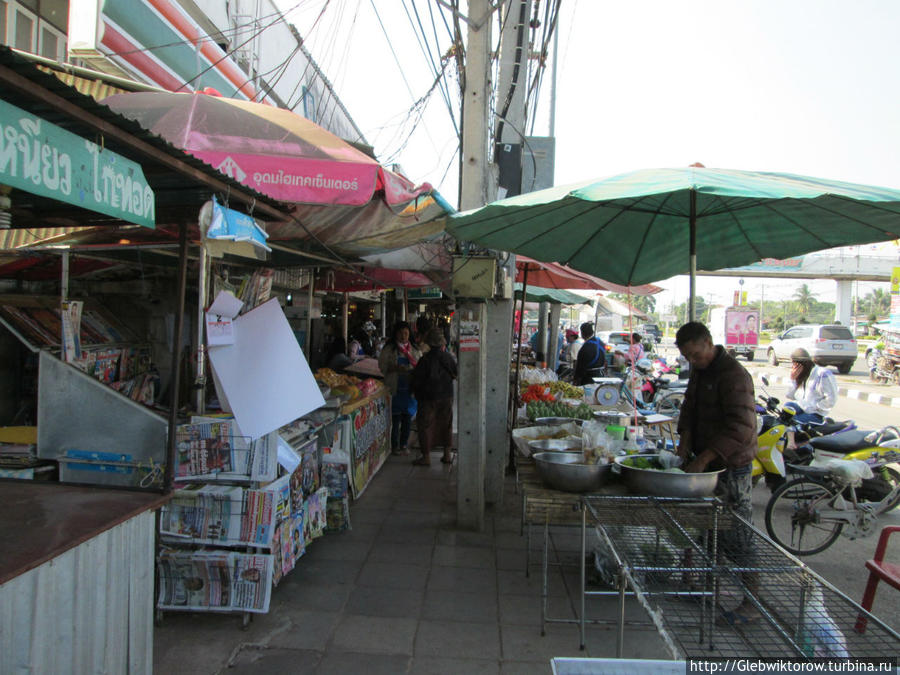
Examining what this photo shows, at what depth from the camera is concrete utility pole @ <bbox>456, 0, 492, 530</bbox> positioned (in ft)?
15.6

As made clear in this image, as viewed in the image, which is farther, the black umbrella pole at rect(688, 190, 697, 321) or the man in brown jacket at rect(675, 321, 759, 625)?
the black umbrella pole at rect(688, 190, 697, 321)

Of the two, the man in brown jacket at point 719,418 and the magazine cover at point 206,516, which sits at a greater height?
the man in brown jacket at point 719,418

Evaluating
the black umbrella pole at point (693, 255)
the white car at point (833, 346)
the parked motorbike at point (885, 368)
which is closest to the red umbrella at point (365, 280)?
the black umbrella pole at point (693, 255)

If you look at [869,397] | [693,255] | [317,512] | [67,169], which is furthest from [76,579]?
[869,397]

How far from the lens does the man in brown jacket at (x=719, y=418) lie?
3.32 meters

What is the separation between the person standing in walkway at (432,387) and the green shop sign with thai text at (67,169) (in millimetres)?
4702

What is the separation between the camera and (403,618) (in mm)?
3400

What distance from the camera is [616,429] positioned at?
3848 millimetres

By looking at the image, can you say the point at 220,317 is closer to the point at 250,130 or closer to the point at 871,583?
the point at 250,130

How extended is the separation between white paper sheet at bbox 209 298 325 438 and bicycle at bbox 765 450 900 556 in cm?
418

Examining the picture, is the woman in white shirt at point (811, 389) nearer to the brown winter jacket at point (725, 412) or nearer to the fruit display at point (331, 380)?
the brown winter jacket at point (725, 412)

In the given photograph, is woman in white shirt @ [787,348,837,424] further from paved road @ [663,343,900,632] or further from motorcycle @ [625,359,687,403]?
motorcycle @ [625,359,687,403]

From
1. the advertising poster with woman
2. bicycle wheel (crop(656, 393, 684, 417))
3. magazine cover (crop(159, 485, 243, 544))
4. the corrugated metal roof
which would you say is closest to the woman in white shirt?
bicycle wheel (crop(656, 393, 684, 417))

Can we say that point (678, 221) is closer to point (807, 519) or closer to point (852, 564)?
A: point (807, 519)
